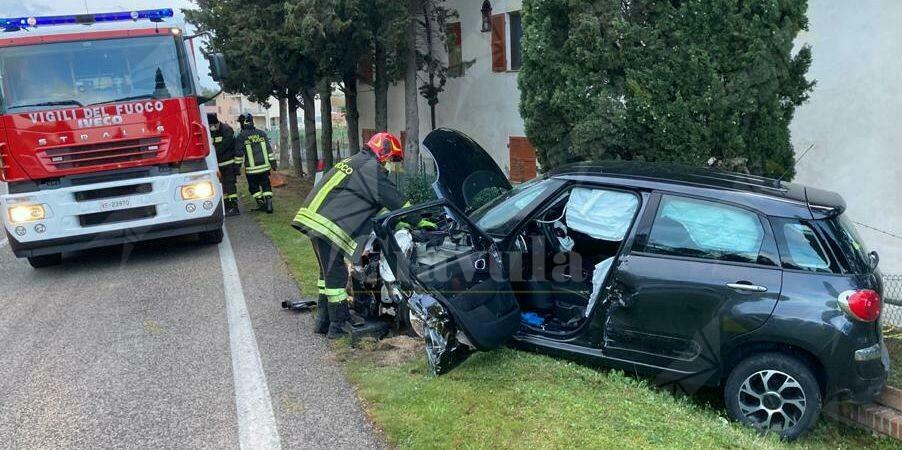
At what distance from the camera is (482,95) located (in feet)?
50.3

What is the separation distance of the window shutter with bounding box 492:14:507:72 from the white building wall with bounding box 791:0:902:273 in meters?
6.54

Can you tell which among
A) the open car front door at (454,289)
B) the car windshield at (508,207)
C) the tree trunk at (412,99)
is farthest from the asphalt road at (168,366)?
the tree trunk at (412,99)

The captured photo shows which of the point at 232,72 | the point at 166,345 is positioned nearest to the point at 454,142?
the point at 166,345

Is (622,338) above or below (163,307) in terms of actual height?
above

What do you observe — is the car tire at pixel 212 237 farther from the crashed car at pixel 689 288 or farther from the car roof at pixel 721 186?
the car roof at pixel 721 186

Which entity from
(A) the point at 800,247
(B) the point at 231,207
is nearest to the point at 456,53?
(B) the point at 231,207

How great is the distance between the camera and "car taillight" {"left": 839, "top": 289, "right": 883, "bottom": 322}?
358 centimetres

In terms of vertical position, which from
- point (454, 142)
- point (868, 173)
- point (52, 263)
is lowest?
point (52, 263)

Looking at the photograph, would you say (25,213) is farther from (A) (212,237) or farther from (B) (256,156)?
(B) (256,156)

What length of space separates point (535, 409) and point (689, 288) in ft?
3.79

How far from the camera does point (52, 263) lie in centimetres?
843

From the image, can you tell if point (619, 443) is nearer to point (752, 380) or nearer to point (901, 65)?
point (752, 380)

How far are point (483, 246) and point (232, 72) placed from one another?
12.2 metres

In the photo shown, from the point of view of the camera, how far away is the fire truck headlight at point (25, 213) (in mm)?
7383
